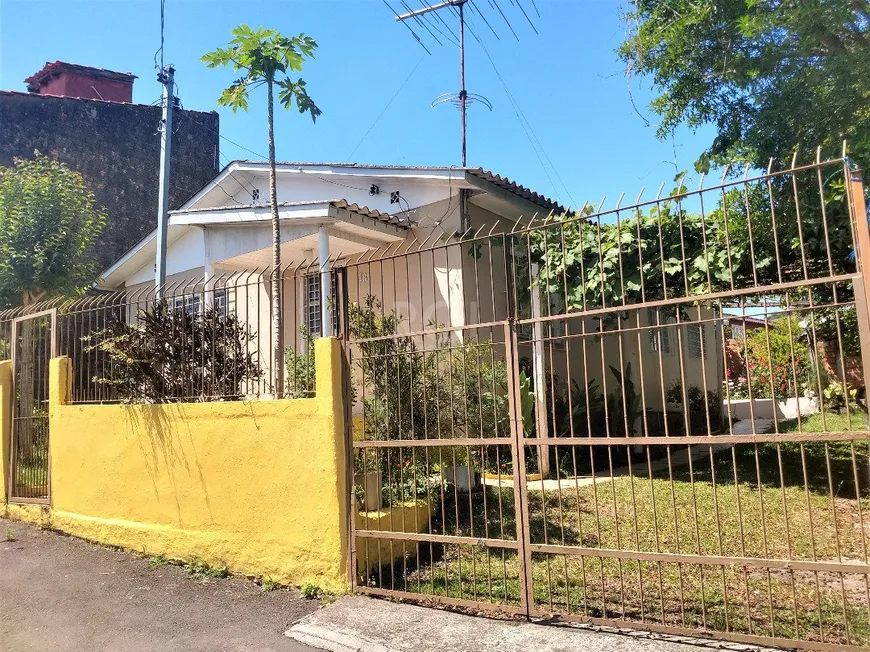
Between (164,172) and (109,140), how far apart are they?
797 centimetres

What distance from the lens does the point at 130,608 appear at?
4.89 meters

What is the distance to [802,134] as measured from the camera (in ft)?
22.1

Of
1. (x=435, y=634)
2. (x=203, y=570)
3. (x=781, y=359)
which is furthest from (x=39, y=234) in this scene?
(x=781, y=359)

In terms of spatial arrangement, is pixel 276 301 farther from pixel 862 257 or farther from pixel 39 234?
pixel 39 234

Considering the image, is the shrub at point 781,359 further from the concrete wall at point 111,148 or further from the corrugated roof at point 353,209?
the concrete wall at point 111,148

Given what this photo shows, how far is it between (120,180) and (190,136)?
251cm

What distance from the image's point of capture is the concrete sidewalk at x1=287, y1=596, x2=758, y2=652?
146 inches

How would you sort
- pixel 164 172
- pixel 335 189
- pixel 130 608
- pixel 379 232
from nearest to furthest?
pixel 130 608 → pixel 379 232 → pixel 335 189 → pixel 164 172

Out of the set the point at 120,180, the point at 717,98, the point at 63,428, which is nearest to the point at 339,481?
the point at 63,428

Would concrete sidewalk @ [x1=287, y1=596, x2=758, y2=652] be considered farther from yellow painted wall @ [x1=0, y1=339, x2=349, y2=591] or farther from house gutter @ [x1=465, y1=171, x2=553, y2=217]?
house gutter @ [x1=465, y1=171, x2=553, y2=217]

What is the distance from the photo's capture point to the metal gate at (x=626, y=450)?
3.57 m

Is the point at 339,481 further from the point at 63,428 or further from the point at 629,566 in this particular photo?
the point at 63,428

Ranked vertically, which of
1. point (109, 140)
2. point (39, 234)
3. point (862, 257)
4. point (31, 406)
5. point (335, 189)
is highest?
point (109, 140)

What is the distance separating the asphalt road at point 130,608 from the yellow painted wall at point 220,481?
0.27 metres
